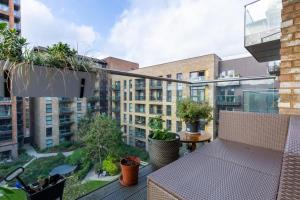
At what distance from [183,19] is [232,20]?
3.42 feet

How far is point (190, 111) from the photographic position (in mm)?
2139

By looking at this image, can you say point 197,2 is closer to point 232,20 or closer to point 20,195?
Answer: point 232,20

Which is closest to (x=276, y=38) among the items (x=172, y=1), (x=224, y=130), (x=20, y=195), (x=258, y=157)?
(x=172, y=1)

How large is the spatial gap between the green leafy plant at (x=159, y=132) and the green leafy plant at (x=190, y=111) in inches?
16.7

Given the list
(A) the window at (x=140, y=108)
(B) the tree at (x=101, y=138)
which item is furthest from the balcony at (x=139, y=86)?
(B) the tree at (x=101, y=138)

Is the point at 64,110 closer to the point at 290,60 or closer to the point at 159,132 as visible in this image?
the point at 159,132

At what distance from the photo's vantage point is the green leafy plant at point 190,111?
7.03ft

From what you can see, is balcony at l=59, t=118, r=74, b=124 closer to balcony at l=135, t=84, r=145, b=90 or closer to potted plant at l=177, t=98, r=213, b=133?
balcony at l=135, t=84, r=145, b=90

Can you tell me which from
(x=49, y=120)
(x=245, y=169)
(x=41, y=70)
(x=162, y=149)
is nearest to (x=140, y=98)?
(x=49, y=120)

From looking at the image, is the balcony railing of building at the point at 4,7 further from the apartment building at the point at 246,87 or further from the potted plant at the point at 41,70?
the potted plant at the point at 41,70

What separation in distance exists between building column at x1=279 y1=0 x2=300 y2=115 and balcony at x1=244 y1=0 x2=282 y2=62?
5.79ft

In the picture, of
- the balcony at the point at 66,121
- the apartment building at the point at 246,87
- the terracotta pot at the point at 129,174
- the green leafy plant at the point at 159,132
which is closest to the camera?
the terracotta pot at the point at 129,174

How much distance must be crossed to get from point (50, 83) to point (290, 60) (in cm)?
165

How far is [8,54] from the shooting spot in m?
0.96
